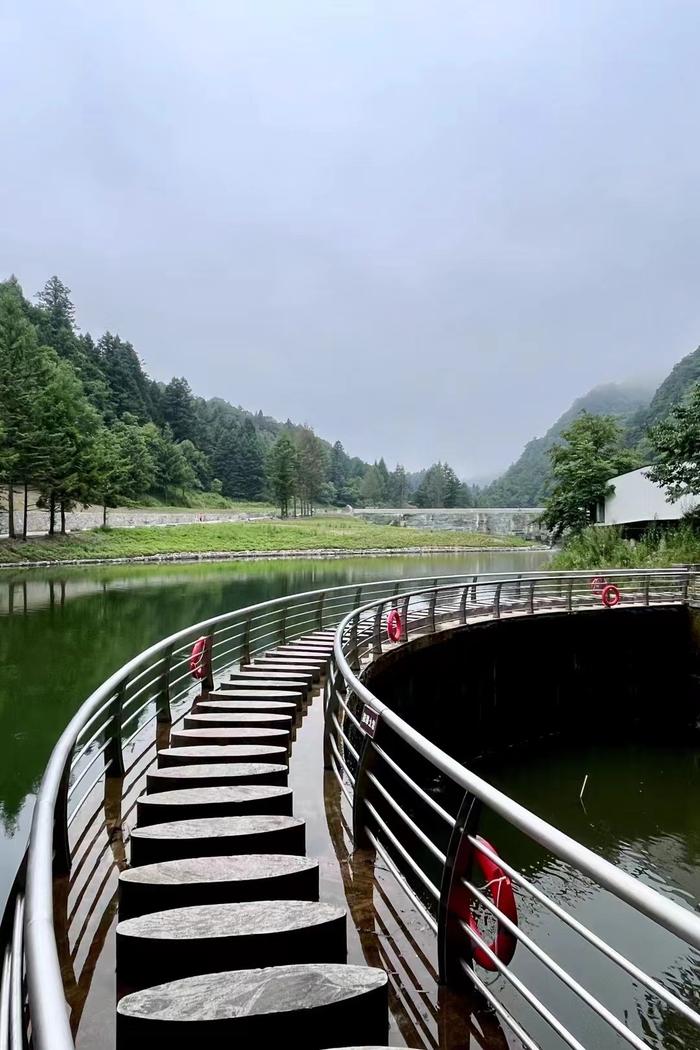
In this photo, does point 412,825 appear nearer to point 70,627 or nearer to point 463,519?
point 70,627

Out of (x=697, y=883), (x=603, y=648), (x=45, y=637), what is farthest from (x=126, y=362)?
(x=697, y=883)

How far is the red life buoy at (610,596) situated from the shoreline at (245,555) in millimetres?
35922

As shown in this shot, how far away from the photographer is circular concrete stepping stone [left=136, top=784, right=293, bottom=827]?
384 centimetres

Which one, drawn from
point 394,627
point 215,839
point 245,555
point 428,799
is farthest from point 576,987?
point 245,555

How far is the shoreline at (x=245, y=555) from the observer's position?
1810 inches

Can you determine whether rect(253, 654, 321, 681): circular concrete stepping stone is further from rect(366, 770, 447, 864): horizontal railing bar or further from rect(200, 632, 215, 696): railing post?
rect(366, 770, 447, 864): horizontal railing bar

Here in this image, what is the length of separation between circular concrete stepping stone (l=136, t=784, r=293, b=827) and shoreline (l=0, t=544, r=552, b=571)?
136 feet

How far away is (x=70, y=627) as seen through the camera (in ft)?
68.8

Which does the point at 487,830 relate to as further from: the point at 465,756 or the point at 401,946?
the point at 401,946

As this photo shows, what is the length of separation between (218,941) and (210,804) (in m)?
1.37

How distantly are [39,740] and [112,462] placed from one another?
5328 centimetres

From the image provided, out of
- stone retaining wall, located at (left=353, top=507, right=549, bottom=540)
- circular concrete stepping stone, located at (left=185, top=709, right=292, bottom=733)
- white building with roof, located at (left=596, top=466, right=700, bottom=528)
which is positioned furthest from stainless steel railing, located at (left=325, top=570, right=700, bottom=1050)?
stone retaining wall, located at (left=353, top=507, right=549, bottom=540)

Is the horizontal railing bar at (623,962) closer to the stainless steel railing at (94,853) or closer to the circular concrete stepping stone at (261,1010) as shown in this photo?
the stainless steel railing at (94,853)

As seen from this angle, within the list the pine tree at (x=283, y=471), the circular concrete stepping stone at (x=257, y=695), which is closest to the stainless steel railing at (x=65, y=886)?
the circular concrete stepping stone at (x=257, y=695)
